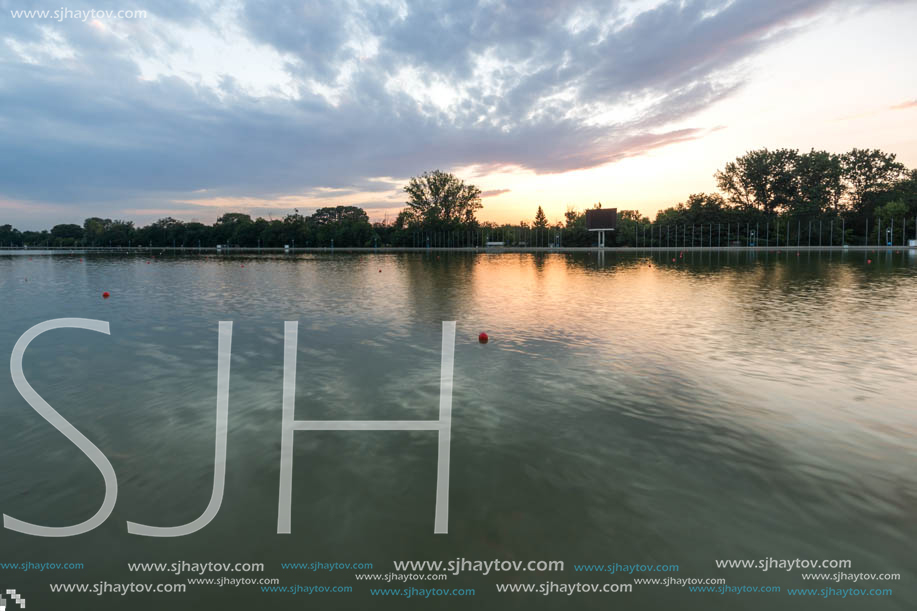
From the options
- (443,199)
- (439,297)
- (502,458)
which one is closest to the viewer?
(502,458)

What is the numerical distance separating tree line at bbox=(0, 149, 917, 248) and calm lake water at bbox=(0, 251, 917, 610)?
67351 millimetres

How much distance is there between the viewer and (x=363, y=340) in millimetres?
10953

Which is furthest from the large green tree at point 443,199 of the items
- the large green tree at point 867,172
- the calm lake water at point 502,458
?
the calm lake water at point 502,458

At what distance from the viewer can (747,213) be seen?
72.8 metres

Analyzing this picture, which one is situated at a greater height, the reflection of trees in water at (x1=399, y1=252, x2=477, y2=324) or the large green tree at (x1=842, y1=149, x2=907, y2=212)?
the large green tree at (x1=842, y1=149, x2=907, y2=212)

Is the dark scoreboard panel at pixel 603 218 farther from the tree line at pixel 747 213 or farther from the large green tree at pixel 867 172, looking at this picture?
the large green tree at pixel 867 172

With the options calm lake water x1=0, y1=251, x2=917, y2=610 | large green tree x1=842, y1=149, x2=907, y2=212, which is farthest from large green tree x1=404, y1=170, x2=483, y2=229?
calm lake water x1=0, y1=251, x2=917, y2=610

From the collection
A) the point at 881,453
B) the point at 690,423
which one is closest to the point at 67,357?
the point at 690,423

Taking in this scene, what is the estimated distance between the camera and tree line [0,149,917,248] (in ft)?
230

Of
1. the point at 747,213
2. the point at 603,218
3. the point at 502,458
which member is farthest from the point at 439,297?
the point at 747,213

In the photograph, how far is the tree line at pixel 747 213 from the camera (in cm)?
7012

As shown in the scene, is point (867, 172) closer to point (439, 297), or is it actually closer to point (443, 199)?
point (443, 199)

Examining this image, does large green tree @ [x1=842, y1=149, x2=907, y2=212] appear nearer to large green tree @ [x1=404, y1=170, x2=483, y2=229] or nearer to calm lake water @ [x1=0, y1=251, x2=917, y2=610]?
large green tree @ [x1=404, y1=170, x2=483, y2=229]

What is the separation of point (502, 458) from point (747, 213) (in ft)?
267
